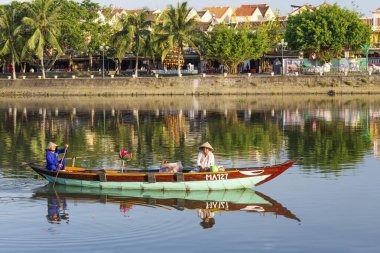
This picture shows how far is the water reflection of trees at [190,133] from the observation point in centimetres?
3525

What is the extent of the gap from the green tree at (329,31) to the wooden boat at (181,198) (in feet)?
188

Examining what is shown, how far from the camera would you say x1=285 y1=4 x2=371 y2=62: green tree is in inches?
3174

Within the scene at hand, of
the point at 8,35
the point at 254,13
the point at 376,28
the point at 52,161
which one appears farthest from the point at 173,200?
the point at 254,13

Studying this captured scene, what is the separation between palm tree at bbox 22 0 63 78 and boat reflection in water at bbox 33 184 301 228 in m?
54.3

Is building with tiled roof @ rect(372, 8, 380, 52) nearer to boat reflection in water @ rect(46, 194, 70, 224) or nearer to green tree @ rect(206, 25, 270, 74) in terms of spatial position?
green tree @ rect(206, 25, 270, 74)

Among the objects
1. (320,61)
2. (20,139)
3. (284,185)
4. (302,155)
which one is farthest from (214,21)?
(284,185)

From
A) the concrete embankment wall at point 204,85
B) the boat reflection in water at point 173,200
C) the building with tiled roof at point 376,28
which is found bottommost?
the boat reflection in water at point 173,200

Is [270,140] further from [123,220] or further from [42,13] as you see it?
[42,13]

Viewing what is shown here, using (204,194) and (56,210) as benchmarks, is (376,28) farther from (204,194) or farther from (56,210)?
(56,210)

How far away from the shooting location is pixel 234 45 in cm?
8300

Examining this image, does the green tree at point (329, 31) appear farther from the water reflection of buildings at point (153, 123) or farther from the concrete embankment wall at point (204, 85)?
the water reflection of buildings at point (153, 123)

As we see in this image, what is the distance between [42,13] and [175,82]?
15152mm

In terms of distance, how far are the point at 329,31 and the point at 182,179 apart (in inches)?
2293

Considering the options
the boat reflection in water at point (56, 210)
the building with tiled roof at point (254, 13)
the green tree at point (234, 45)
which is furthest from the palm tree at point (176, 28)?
the boat reflection in water at point (56, 210)
